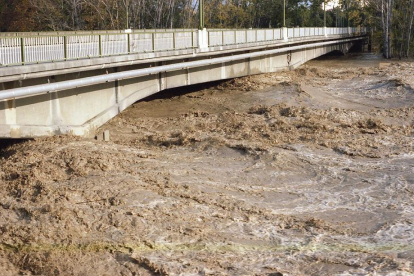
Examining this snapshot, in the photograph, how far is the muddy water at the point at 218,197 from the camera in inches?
436

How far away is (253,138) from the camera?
64.7 ft

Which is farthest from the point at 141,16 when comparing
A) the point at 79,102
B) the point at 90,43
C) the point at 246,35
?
the point at 79,102

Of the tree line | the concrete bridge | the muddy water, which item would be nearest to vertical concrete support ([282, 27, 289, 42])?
the concrete bridge

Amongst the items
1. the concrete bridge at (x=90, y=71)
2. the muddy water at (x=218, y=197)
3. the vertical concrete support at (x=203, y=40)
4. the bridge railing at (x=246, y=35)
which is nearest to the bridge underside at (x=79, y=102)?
the concrete bridge at (x=90, y=71)

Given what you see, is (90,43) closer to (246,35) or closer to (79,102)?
(79,102)

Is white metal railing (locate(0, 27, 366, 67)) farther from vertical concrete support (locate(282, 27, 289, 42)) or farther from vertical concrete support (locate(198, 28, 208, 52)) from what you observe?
→ vertical concrete support (locate(282, 27, 289, 42))

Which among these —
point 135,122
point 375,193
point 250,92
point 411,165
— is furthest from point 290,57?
point 375,193

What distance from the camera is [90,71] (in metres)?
18.2

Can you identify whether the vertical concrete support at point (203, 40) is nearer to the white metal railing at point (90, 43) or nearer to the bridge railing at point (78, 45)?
the white metal railing at point (90, 43)

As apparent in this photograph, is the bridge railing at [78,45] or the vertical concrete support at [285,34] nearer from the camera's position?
the bridge railing at [78,45]

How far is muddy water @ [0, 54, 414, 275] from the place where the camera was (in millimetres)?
11070

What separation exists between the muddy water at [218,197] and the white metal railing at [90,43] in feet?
7.20

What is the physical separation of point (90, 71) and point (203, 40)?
7.47m

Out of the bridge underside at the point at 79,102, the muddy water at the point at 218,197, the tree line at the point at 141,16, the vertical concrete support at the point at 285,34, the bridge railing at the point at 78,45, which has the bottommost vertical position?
the muddy water at the point at 218,197
